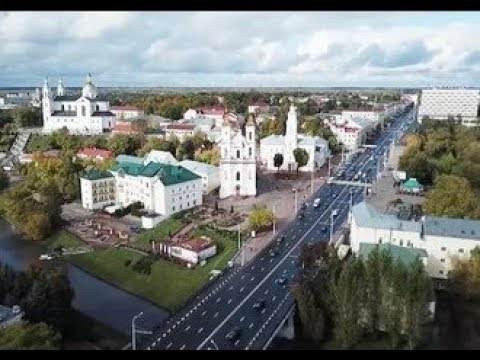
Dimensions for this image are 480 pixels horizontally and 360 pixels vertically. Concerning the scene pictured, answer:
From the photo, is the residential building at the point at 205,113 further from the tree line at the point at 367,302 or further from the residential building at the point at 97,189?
the tree line at the point at 367,302

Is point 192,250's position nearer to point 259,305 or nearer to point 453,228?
point 259,305

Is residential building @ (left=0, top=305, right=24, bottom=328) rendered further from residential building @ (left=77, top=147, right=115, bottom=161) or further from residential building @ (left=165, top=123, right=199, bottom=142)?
residential building @ (left=165, top=123, right=199, bottom=142)

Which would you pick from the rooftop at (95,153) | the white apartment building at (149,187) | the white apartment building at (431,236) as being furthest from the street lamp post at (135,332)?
the rooftop at (95,153)

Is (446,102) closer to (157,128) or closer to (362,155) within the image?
(362,155)

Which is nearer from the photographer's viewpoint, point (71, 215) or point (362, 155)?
point (71, 215)

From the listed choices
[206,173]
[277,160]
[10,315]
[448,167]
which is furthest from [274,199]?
[10,315]

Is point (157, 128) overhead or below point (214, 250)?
overhead

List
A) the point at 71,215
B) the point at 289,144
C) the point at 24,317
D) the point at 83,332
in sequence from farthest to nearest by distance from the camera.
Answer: the point at 289,144 → the point at 71,215 → the point at 83,332 → the point at 24,317
